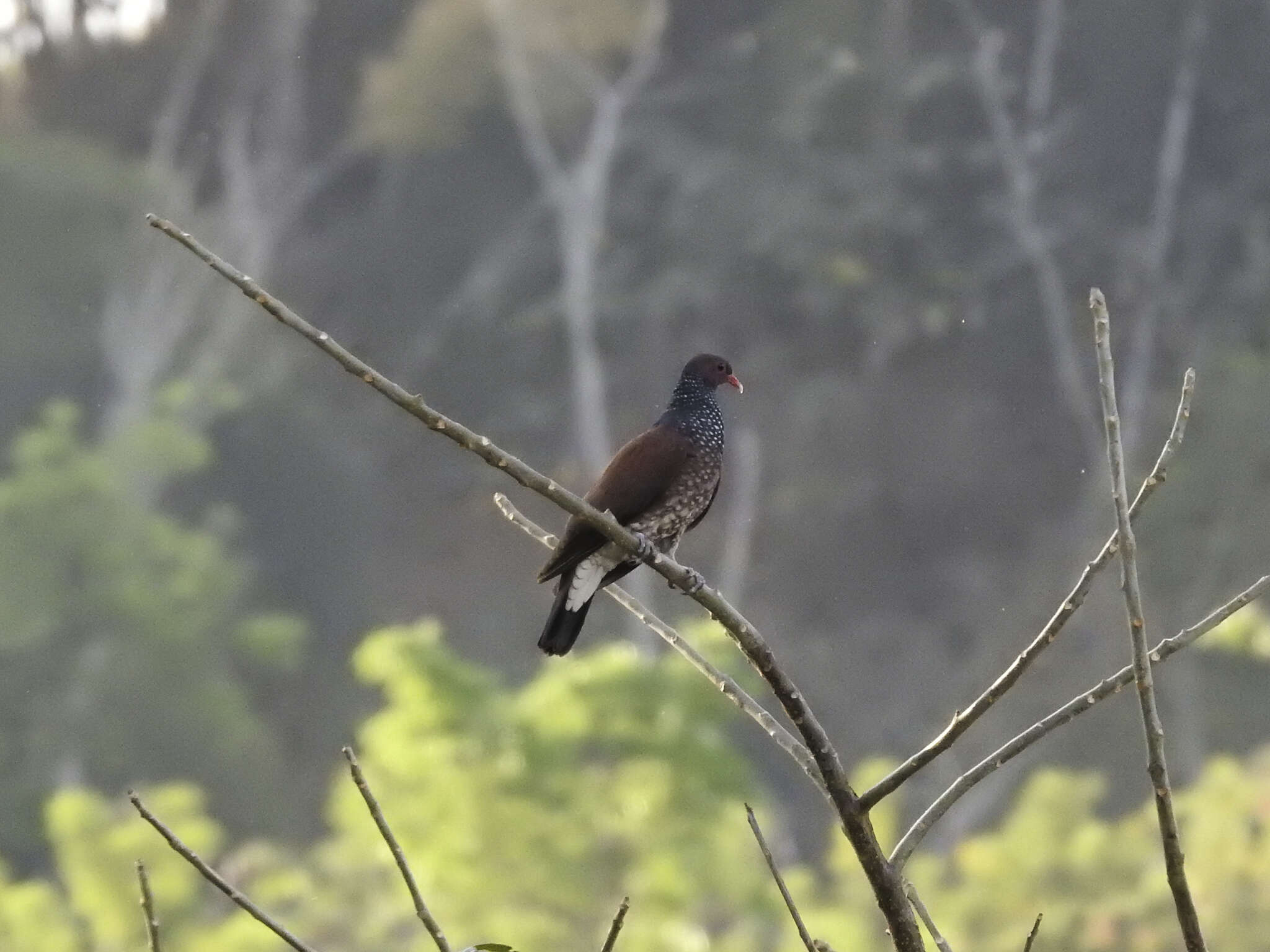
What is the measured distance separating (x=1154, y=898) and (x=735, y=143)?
7198 mm

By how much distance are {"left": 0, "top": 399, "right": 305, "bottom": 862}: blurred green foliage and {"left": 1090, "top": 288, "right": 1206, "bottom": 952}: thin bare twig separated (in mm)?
12362

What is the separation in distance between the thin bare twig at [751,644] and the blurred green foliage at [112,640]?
12091 millimetres

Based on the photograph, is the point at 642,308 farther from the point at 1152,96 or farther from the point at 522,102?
the point at 1152,96

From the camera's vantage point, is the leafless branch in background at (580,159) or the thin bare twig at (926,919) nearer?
the thin bare twig at (926,919)

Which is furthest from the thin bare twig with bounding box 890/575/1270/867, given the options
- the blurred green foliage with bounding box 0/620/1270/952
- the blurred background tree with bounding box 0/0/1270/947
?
the blurred background tree with bounding box 0/0/1270/947

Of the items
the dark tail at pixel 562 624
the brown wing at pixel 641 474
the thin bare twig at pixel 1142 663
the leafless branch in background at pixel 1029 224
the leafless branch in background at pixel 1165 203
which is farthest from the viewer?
the leafless branch in background at pixel 1029 224

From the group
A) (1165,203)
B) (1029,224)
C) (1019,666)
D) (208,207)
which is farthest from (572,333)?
(1019,666)

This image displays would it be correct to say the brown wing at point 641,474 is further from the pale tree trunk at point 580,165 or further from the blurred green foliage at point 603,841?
the pale tree trunk at point 580,165

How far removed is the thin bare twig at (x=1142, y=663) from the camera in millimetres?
936

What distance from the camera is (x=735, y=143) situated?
48.1 feet

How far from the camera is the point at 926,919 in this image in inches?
42.3

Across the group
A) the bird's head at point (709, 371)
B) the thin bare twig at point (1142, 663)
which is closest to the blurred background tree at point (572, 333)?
the bird's head at point (709, 371)

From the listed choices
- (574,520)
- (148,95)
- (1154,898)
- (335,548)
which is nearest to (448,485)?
(335,548)

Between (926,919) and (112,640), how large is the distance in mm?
12648
